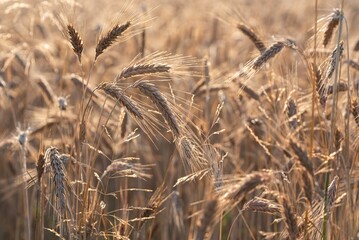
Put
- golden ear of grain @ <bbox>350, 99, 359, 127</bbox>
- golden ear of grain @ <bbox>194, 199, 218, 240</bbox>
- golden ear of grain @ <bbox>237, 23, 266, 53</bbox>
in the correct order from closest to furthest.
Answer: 1. golden ear of grain @ <bbox>194, 199, 218, 240</bbox>
2. golden ear of grain @ <bbox>350, 99, 359, 127</bbox>
3. golden ear of grain @ <bbox>237, 23, 266, 53</bbox>

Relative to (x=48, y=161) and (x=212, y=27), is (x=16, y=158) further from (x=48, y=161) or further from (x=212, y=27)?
(x=212, y=27)

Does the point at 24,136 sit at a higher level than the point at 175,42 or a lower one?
lower

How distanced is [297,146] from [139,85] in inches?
30.4

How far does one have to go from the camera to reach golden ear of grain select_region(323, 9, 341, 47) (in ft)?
10.3

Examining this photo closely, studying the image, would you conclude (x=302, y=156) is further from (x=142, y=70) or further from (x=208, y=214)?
(x=142, y=70)

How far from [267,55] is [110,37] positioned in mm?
683

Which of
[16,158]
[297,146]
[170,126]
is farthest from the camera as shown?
[16,158]

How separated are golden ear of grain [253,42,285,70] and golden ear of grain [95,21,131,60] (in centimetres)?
57

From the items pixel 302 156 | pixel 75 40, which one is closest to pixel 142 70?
pixel 75 40

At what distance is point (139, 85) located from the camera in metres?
2.82

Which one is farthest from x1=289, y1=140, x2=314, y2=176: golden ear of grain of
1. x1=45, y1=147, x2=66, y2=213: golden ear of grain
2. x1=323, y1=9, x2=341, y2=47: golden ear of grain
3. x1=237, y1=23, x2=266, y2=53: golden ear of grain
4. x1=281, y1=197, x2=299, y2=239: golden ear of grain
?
x1=237, y1=23, x2=266, y2=53: golden ear of grain

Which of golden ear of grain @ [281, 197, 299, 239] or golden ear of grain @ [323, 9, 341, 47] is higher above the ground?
golden ear of grain @ [323, 9, 341, 47]

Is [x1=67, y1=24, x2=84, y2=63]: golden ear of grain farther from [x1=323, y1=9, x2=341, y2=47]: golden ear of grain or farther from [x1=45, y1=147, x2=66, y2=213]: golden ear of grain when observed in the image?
[x1=323, y1=9, x2=341, y2=47]: golden ear of grain

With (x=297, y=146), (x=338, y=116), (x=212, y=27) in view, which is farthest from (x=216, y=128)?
(x=212, y=27)
